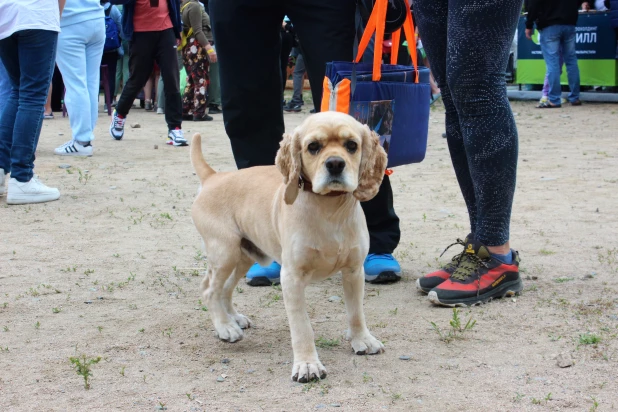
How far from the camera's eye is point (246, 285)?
13.7 ft

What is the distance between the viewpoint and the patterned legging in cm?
1320

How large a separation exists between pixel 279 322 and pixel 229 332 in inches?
13.6

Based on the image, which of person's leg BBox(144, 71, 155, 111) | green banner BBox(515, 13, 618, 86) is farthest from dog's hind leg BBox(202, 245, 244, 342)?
person's leg BBox(144, 71, 155, 111)

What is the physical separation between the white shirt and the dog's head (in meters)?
3.61

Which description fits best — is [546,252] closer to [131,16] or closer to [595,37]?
[131,16]

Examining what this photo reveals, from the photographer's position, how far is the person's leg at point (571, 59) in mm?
13016

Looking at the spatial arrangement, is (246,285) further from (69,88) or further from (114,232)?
(69,88)

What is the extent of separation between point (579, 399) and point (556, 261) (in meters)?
1.84

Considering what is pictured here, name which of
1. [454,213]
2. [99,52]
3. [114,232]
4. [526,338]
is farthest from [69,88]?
[526,338]

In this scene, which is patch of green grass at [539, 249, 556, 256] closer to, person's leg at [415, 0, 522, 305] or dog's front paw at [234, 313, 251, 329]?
person's leg at [415, 0, 522, 305]

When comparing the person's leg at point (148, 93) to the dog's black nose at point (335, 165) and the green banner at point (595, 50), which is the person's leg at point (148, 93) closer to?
the green banner at point (595, 50)

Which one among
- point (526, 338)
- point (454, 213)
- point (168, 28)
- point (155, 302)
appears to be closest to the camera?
point (526, 338)

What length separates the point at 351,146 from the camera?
9.44 ft

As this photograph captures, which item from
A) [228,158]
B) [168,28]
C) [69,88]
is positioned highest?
[168,28]
